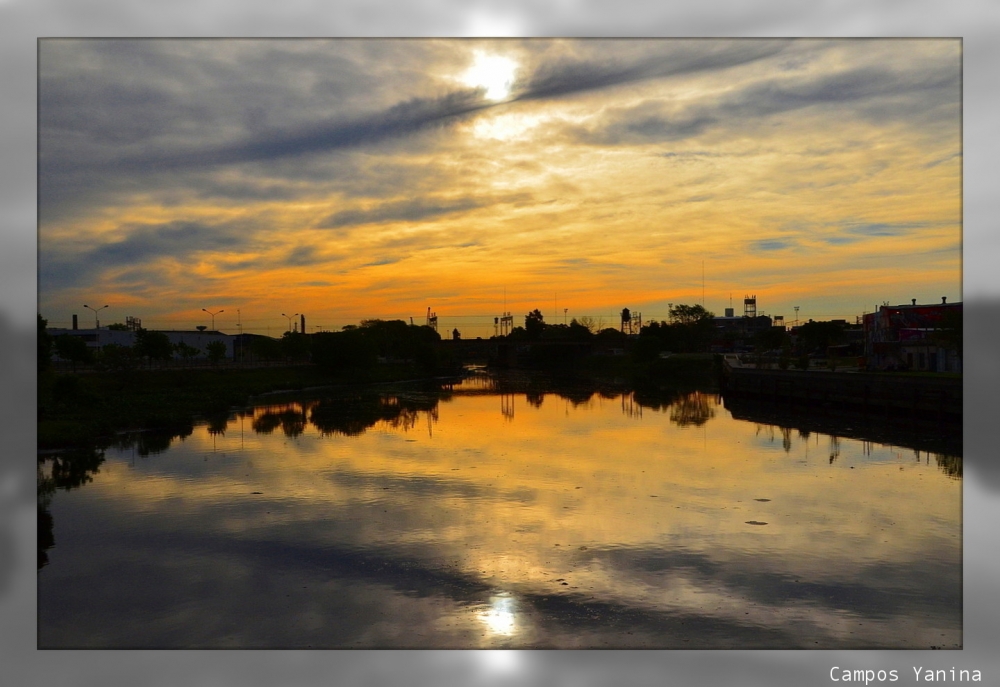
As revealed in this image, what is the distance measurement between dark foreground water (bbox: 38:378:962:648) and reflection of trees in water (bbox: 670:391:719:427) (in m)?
11.5

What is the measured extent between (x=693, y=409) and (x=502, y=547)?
36909 millimetres

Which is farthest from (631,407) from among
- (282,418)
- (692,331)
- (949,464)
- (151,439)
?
(692,331)

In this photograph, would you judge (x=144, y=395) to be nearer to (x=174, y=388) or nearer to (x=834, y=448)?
(x=174, y=388)

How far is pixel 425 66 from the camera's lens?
15797mm

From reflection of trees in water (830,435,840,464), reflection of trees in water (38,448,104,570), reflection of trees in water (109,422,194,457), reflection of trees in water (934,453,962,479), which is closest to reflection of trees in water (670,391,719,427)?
reflection of trees in water (830,435,840,464)

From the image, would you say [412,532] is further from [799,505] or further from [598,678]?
[799,505]

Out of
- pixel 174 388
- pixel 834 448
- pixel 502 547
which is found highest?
pixel 174 388

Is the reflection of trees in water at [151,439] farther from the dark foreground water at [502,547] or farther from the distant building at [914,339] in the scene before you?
the distant building at [914,339]

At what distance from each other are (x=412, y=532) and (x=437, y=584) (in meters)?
3.60

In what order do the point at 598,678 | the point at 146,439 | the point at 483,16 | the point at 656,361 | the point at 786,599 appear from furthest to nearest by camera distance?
1. the point at 656,361
2. the point at 146,439
3. the point at 786,599
4. the point at 483,16
5. the point at 598,678

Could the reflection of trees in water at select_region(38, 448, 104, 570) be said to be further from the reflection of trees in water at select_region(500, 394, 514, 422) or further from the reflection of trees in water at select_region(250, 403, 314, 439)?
the reflection of trees in water at select_region(500, 394, 514, 422)

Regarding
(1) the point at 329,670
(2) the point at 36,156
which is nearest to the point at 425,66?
(2) the point at 36,156

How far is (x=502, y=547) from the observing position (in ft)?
49.8

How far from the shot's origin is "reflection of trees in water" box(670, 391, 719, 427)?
4178cm
